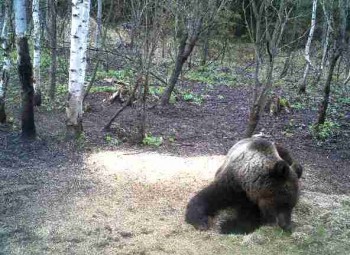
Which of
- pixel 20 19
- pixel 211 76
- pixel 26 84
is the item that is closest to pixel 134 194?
pixel 26 84

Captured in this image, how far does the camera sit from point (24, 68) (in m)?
7.94

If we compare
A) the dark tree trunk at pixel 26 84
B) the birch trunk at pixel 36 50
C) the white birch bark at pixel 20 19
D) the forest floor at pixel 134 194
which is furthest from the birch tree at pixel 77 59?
the birch trunk at pixel 36 50

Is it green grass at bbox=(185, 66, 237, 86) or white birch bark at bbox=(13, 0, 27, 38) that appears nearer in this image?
white birch bark at bbox=(13, 0, 27, 38)

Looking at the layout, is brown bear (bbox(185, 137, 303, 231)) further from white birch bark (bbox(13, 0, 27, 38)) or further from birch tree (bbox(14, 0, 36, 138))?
white birch bark (bbox(13, 0, 27, 38))

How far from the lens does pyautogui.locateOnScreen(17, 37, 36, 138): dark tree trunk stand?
7887 mm

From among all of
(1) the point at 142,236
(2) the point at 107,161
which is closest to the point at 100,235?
(1) the point at 142,236

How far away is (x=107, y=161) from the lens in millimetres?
7488

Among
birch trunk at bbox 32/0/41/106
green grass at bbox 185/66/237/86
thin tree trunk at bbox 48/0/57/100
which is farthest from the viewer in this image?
green grass at bbox 185/66/237/86

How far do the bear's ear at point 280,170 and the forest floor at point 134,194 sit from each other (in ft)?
1.96

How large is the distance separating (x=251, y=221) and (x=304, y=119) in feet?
26.0

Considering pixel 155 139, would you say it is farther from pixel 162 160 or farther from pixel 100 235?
pixel 100 235

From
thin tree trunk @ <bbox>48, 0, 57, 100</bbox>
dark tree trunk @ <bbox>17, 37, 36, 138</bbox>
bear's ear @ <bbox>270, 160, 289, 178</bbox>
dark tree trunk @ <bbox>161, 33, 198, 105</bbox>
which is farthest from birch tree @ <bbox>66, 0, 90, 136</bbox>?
dark tree trunk @ <bbox>161, 33, 198, 105</bbox>

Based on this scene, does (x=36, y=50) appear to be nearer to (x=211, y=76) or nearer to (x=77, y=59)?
(x=77, y=59)

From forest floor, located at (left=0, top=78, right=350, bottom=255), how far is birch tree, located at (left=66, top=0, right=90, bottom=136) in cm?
51
